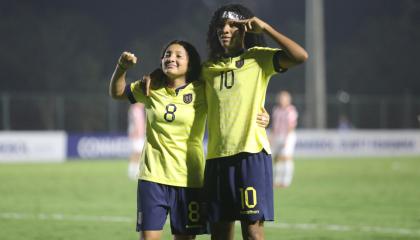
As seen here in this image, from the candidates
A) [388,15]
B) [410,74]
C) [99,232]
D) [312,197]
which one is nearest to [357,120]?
[410,74]

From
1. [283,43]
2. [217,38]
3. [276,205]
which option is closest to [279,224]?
[276,205]

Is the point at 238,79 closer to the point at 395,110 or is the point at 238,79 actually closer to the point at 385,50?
the point at 395,110

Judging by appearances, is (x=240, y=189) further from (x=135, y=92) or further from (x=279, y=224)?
(x=279, y=224)

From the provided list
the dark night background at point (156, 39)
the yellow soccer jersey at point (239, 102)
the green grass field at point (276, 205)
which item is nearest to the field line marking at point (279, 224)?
the green grass field at point (276, 205)

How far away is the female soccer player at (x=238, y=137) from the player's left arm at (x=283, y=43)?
1cm

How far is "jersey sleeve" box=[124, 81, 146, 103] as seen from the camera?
7.11 metres

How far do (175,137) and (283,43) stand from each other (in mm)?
1186

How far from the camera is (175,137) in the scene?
6938 millimetres

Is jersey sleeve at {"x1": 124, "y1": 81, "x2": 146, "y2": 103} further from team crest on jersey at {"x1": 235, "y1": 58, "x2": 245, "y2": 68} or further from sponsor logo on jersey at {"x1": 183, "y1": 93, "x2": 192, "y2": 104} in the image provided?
team crest on jersey at {"x1": 235, "y1": 58, "x2": 245, "y2": 68}

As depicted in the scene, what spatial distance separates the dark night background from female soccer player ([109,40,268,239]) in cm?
4010

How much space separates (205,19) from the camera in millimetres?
60875

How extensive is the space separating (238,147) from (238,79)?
20.5 inches

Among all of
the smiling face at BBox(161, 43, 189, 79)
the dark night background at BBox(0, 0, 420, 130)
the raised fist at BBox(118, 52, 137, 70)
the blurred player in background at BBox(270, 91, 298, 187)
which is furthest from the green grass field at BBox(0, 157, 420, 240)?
the dark night background at BBox(0, 0, 420, 130)

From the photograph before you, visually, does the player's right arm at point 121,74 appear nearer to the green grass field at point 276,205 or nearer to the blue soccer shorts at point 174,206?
the blue soccer shorts at point 174,206
